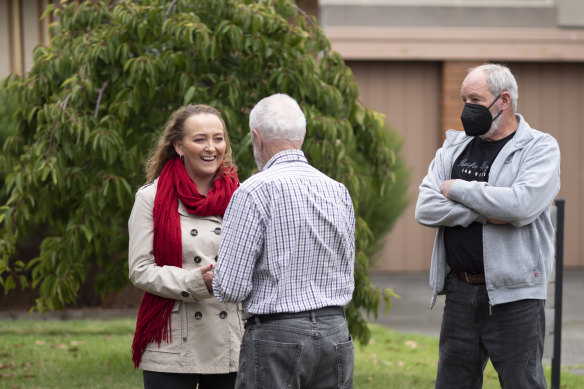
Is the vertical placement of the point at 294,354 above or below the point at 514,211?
below

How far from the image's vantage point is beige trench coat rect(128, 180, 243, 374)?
12.3 ft

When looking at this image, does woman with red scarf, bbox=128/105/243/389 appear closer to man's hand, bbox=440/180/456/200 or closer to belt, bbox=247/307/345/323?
belt, bbox=247/307/345/323

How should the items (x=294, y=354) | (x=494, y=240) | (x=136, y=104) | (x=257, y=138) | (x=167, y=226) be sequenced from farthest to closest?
(x=136, y=104) → (x=494, y=240) → (x=167, y=226) → (x=257, y=138) → (x=294, y=354)

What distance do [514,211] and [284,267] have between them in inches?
49.0

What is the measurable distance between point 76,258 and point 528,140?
311 cm

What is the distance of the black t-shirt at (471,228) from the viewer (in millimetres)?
4172

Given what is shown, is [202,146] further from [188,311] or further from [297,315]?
[297,315]

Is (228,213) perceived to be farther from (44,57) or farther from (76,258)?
(44,57)

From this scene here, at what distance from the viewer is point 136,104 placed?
5617 mm

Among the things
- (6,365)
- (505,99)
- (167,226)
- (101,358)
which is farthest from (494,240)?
(6,365)

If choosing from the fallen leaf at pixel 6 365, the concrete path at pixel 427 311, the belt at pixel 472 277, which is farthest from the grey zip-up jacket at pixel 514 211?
the fallen leaf at pixel 6 365

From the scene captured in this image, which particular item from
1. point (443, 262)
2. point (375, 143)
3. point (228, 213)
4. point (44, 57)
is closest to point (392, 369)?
point (375, 143)

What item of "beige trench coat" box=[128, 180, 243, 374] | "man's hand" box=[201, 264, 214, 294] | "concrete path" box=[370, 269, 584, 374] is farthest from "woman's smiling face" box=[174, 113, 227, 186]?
"concrete path" box=[370, 269, 584, 374]

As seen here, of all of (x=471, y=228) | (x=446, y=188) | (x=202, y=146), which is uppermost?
(x=202, y=146)
